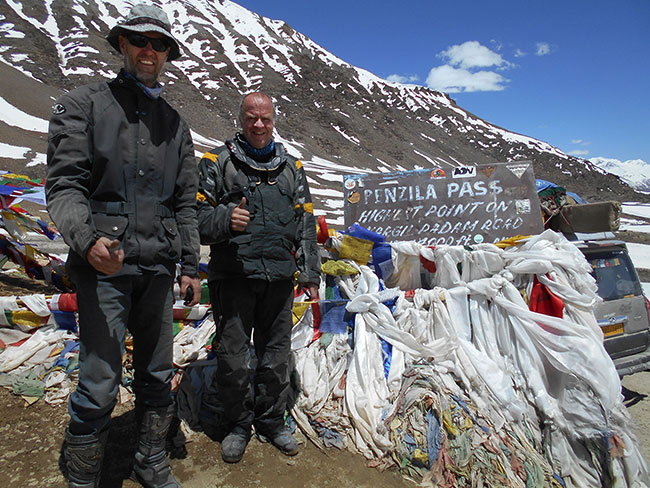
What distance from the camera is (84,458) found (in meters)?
1.91

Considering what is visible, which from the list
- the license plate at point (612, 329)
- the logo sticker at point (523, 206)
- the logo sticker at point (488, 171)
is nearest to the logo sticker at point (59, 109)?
the logo sticker at point (488, 171)

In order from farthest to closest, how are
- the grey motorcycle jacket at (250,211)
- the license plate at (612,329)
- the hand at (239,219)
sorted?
the license plate at (612,329)
the grey motorcycle jacket at (250,211)
the hand at (239,219)

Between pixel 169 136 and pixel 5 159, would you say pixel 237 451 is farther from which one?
pixel 5 159

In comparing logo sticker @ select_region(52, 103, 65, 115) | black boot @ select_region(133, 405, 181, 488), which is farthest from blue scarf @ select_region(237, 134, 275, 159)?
black boot @ select_region(133, 405, 181, 488)

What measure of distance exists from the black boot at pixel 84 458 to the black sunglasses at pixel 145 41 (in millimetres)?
1783

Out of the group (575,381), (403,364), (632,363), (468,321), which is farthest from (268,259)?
(632,363)

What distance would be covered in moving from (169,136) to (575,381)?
297 centimetres

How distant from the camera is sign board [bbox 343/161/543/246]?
4.25 m

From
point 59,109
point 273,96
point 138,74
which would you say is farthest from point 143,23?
point 273,96

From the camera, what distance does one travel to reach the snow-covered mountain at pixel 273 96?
39188 millimetres

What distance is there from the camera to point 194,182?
2.29m

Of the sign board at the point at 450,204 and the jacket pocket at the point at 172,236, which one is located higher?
the sign board at the point at 450,204

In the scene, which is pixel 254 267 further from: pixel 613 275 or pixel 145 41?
pixel 613 275

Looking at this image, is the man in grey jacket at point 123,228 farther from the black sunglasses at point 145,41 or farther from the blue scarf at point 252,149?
the blue scarf at point 252,149
